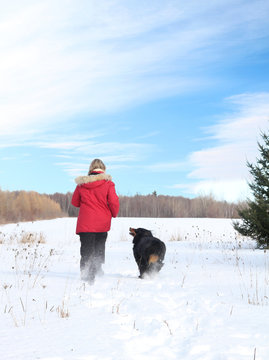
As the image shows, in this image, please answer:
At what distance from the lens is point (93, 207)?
21.7ft

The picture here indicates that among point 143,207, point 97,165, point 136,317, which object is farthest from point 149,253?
point 143,207

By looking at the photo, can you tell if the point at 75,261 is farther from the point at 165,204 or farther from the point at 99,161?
the point at 165,204

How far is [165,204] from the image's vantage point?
3359 cm

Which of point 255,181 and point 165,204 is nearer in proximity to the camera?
point 255,181

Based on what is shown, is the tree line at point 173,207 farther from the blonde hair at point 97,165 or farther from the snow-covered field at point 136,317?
the blonde hair at point 97,165

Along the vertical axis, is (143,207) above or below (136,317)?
above

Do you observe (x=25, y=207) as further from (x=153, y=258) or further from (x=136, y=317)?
(x=136, y=317)

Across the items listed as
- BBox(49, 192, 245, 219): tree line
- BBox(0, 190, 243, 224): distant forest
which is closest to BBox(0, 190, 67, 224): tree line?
BBox(0, 190, 243, 224): distant forest

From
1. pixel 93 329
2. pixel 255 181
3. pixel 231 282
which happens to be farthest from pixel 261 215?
pixel 93 329

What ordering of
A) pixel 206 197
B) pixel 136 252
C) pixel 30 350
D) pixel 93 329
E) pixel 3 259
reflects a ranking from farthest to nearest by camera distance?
1. pixel 206 197
2. pixel 3 259
3. pixel 136 252
4. pixel 93 329
5. pixel 30 350

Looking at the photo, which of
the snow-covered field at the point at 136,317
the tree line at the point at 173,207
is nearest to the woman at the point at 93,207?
the snow-covered field at the point at 136,317

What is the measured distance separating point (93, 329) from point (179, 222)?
2124cm

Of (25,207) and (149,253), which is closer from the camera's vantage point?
(149,253)

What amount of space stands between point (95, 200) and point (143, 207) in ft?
89.1
